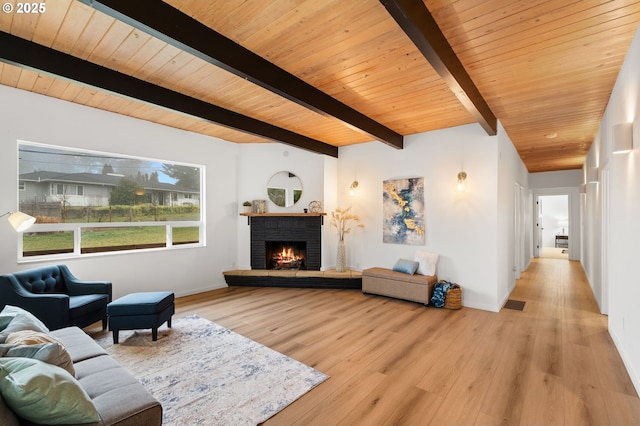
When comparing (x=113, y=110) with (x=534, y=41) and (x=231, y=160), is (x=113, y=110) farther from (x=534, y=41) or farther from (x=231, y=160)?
(x=534, y=41)

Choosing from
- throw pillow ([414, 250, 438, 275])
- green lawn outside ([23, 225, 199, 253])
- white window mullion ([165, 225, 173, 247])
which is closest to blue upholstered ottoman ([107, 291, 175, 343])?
green lawn outside ([23, 225, 199, 253])

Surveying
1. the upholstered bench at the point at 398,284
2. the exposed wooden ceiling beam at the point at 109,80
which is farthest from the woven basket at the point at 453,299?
the exposed wooden ceiling beam at the point at 109,80

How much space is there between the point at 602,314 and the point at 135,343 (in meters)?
5.94

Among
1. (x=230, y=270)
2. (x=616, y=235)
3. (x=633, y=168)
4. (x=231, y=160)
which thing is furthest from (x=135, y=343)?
(x=616, y=235)

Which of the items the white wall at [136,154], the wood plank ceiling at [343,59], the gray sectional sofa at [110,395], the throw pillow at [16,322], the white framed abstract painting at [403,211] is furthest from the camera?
the white framed abstract painting at [403,211]

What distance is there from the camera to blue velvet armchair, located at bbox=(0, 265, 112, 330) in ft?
9.89

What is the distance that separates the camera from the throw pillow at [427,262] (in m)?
4.77

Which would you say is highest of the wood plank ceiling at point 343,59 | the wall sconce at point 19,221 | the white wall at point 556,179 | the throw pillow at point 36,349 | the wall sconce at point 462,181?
the wood plank ceiling at point 343,59

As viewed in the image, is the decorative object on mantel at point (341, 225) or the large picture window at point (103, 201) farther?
the decorative object on mantel at point (341, 225)

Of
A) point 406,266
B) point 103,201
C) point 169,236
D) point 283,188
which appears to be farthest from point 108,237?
point 406,266

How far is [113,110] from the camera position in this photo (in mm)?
4242

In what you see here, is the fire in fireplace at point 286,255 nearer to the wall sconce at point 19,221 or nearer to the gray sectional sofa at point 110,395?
the wall sconce at point 19,221

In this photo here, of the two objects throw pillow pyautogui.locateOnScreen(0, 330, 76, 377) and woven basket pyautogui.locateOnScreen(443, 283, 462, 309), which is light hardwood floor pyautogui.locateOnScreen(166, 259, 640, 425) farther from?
throw pillow pyautogui.locateOnScreen(0, 330, 76, 377)

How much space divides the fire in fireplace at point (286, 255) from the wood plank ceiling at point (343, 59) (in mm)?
2688
